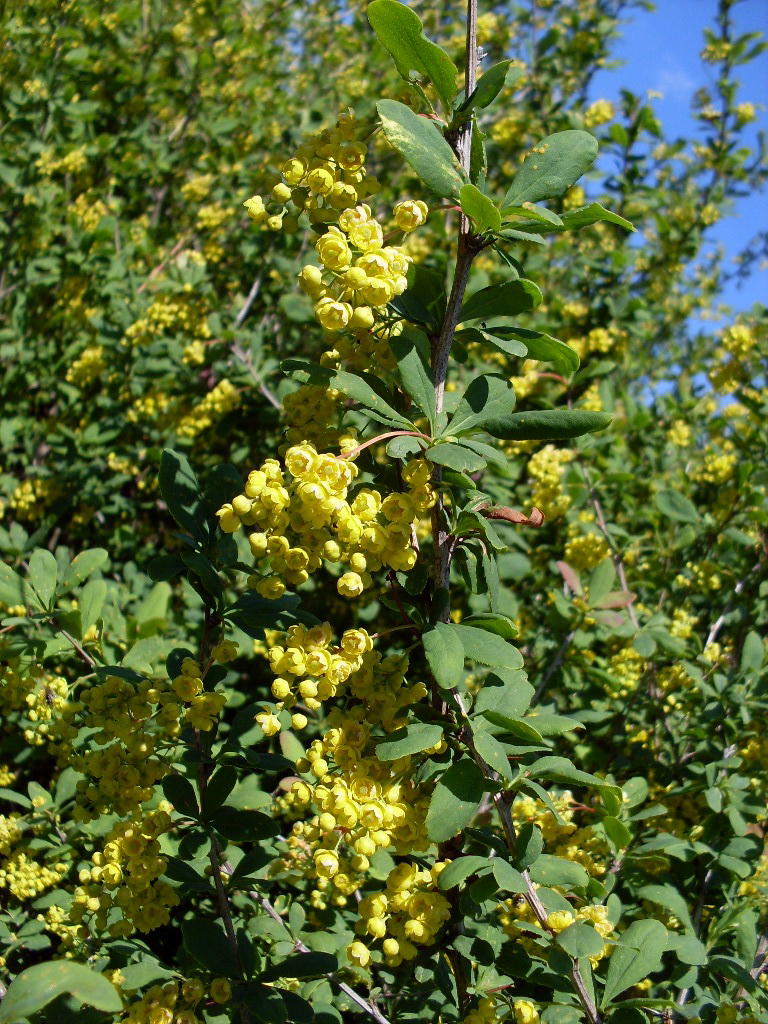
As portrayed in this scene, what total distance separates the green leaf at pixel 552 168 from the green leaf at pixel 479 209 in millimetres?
93

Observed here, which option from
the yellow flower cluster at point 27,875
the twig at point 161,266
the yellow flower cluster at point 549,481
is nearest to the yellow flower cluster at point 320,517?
the yellow flower cluster at point 27,875

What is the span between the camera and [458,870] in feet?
4.76

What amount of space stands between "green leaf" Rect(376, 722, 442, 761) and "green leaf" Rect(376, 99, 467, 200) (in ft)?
3.10

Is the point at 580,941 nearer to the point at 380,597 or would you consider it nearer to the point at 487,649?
the point at 487,649

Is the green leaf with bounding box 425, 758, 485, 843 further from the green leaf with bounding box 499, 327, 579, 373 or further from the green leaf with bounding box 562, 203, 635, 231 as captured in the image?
the green leaf with bounding box 562, 203, 635, 231

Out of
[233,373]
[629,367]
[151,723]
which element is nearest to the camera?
[151,723]

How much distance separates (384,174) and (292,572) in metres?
5.61

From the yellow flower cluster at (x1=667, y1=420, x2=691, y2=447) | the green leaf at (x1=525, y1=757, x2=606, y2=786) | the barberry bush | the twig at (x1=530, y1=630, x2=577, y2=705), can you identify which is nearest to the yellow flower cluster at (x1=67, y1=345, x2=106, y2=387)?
the barberry bush

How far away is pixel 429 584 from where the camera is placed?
164 centimetres

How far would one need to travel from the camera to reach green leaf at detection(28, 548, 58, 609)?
209 centimetres

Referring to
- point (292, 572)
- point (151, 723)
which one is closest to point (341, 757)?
point (292, 572)

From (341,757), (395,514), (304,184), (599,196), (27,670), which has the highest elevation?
(599,196)

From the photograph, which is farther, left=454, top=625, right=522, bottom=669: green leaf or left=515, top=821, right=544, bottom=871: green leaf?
left=515, top=821, right=544, bottom=871: green leaf

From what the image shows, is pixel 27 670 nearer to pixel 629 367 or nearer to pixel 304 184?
pixel 304 184
